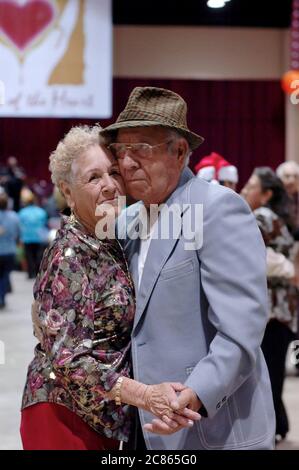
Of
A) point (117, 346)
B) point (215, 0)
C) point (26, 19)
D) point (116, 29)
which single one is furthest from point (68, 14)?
point (117, 346)

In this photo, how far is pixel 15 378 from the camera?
614cm

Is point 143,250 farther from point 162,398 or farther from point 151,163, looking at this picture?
point 162,398

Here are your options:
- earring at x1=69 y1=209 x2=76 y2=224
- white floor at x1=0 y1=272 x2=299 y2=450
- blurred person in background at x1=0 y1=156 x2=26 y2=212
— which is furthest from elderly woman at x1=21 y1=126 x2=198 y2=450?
blurred person in background at x1=0 y1=156 x2=26 y2=212

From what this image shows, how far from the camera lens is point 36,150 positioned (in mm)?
17703

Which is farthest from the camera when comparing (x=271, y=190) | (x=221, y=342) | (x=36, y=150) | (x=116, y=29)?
(x=36, y=150)

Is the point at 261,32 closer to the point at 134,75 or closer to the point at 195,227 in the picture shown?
the point at 134,75

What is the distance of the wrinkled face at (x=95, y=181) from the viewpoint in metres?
2.01

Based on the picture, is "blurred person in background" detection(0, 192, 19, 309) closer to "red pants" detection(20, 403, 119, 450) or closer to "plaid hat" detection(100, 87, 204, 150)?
"red pants" detection(20, 403, 119, 450)

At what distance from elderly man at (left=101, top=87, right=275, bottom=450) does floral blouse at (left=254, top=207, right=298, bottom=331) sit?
2.16m

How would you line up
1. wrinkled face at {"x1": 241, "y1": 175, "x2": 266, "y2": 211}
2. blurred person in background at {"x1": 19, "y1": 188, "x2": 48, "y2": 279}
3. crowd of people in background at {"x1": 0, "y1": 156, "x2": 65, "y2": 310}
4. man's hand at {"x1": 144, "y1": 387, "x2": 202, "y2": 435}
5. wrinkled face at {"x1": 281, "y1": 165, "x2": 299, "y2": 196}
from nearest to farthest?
1. man's hand at {"x1": 144, "y1": 387, "x2": 202, "y2": 435}
2. wrinkled face at {"x1": 241, "y1": 175, "x2": 266, "y2": 211}
3. wrinkled face at {"x1": 281, "y1": 165, "x2": 299, "y2": 196}
4. crowd of people in background at {"x1": 0, "y1": 156, "x2": 65, "y2": 310}
5. blurred person in background at {"x1": 19, "y1": 188, "x2": 48, "y2": 279}

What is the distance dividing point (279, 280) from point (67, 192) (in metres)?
2.46

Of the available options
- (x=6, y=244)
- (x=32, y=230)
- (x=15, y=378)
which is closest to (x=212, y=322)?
(x=15, y=378)

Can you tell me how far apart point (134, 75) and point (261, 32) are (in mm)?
2673

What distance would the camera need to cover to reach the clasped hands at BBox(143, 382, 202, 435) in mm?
1803
